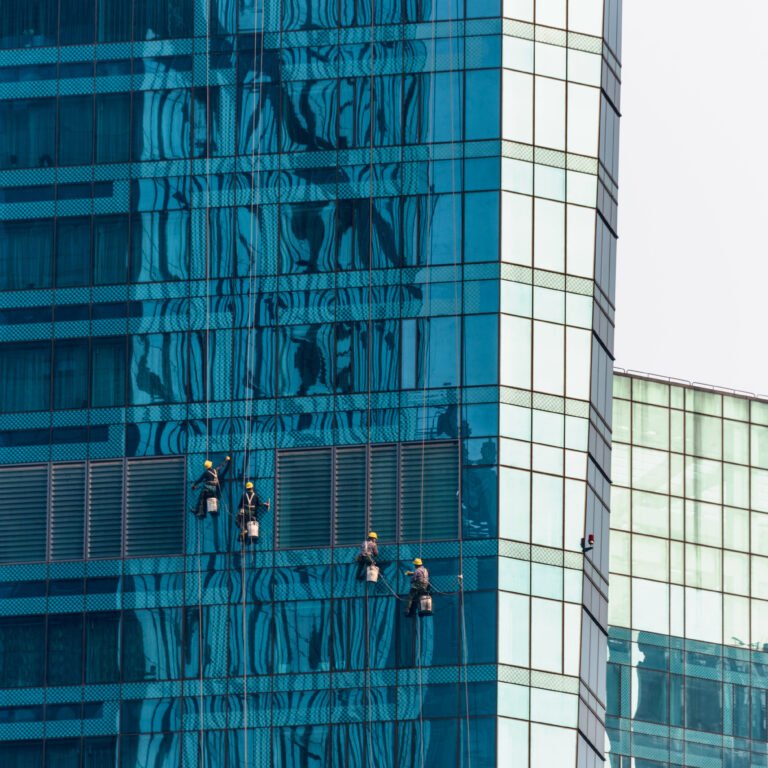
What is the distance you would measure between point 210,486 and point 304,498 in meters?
3.59

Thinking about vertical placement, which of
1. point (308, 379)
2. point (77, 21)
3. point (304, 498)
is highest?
point (77, 21)

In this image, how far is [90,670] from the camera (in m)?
101

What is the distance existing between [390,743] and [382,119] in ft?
78.5

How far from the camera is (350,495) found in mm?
99812

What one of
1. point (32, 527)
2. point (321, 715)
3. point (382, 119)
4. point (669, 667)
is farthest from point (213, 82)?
point (669, 667)

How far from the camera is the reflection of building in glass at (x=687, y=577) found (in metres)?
123

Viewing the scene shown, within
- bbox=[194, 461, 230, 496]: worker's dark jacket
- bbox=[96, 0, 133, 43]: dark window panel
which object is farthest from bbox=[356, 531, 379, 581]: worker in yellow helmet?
bbox=[96, 0, 133, 43]: dark window panel

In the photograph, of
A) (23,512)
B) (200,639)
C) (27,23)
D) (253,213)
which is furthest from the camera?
(27,23)

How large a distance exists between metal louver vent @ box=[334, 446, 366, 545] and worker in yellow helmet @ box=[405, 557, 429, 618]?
3.37 m

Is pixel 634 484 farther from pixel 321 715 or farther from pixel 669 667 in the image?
pixel 321 715

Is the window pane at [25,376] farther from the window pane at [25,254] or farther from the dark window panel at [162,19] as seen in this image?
the dark window panel at [162,19]

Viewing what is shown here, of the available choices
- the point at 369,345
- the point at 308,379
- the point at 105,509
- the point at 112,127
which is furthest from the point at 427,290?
the point at 105,509

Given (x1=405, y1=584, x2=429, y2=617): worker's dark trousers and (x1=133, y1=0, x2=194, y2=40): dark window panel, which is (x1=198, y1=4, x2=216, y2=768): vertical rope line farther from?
(x1=405, y1=584, x2=429, y2=617): worker's dark trousers

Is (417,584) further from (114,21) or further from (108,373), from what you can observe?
(114,21)
